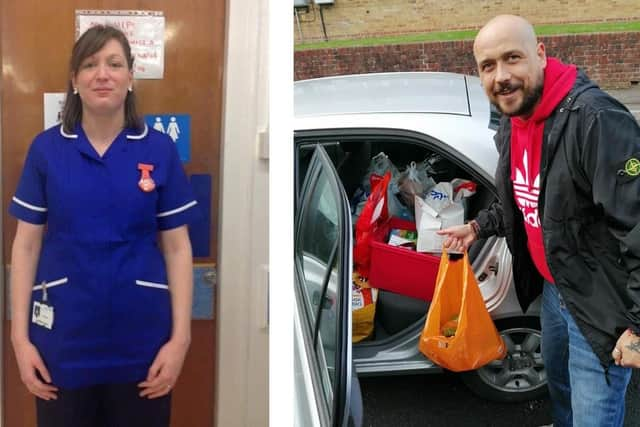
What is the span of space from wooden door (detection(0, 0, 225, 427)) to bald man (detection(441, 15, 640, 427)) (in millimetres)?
1089

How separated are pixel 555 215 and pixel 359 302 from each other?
1.33 meters

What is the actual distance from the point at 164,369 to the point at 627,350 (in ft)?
4.19

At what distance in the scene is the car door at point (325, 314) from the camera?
1479 mm

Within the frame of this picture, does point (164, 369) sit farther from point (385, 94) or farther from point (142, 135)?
point (385, 94)

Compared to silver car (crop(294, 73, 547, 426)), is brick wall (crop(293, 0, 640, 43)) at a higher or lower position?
higher

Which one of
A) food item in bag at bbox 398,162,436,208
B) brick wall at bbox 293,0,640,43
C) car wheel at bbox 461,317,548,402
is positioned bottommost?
car wheel at bbox 461,317,548,402

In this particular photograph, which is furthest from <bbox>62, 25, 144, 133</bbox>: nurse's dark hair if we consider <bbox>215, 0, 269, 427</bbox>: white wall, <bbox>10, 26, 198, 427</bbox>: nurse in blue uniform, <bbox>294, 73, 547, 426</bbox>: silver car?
<bbox>294, 73, 547, 426</bbox>: silver car

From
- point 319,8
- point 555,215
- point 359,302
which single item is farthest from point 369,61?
point 555,215

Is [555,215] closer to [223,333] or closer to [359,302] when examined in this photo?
[223,333]

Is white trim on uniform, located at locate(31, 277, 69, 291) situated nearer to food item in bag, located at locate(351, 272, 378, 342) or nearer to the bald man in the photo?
the bald man

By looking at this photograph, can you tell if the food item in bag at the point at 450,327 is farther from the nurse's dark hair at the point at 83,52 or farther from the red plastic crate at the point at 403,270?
the nurse's dark hair at the point at 83,52

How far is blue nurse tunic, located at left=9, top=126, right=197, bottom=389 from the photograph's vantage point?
123cm

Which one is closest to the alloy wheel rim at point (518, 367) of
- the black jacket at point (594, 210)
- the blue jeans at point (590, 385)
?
the blue jeans at point (590, 385)

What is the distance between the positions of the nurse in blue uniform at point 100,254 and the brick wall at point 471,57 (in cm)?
1229
